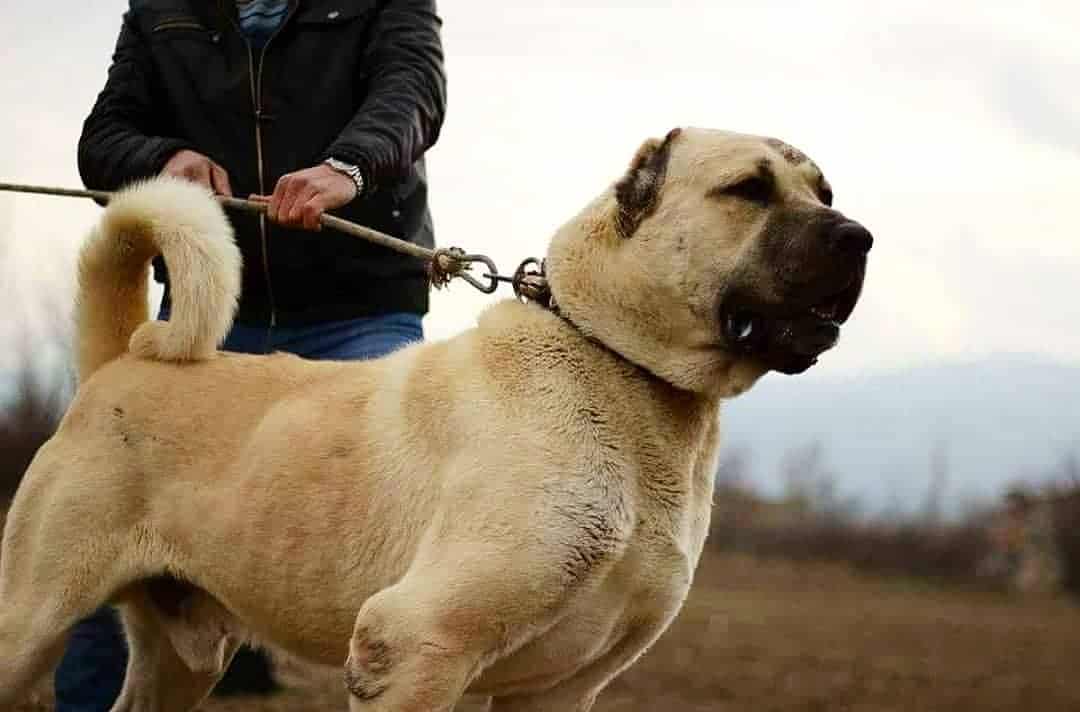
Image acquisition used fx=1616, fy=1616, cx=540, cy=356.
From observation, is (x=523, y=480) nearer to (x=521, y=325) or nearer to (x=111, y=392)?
(x=521, y=325)

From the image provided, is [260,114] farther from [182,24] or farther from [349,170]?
[349,170]

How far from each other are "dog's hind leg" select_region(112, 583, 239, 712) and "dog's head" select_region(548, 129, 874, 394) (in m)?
1.39

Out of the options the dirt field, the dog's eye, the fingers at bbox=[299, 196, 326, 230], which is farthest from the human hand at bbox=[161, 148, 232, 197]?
the dirt field

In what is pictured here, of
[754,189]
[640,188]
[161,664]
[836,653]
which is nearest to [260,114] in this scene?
[640,188]

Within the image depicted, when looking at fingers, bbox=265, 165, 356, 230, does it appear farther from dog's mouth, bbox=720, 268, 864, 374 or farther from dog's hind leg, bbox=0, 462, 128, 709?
dog's mouth, bbox=720, 268, 864, 374

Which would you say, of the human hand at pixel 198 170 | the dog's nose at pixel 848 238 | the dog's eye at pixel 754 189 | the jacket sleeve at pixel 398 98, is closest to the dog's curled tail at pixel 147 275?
the human hand at pixel 198 170

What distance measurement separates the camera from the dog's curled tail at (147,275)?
4.03 meters

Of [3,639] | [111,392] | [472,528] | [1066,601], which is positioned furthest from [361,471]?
[1066,601]

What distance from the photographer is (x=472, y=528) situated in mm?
3320

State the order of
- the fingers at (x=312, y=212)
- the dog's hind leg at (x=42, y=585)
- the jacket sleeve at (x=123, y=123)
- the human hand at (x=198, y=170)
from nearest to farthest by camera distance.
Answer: the dog's hind leg at (x=42, y=585) < the fingers at (x=312, y=212) < the human hand at (x=198, y=170) < the jacket sleeve at (x=123, y=123)

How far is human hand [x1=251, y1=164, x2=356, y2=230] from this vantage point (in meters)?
3.99

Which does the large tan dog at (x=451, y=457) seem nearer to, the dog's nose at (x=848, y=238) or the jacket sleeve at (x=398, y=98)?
the dog's nose at (x=848, y=238)

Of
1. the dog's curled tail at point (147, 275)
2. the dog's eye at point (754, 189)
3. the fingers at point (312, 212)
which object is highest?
the dog's eye at point (754, 189)

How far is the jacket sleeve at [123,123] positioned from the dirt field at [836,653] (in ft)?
8.24
